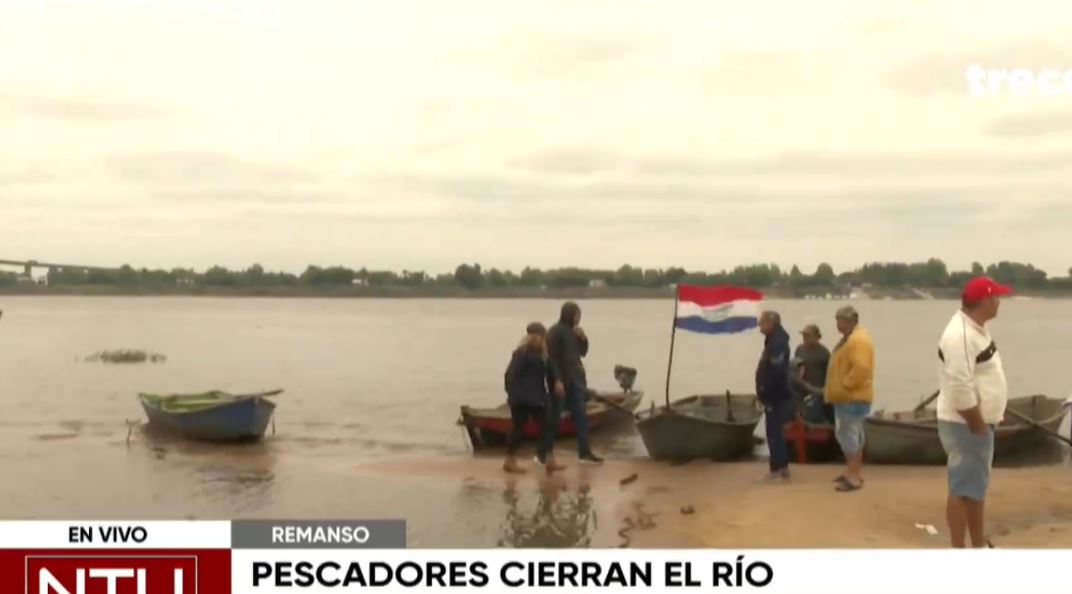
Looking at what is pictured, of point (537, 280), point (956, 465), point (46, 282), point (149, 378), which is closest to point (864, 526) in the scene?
point (956, 465)

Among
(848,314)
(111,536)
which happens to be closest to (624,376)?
(848,314)

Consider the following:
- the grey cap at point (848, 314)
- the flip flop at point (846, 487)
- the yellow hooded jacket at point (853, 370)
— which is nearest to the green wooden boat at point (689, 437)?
the flip flop at point (846, 487)

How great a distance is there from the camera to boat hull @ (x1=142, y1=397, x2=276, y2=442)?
→ 823cm

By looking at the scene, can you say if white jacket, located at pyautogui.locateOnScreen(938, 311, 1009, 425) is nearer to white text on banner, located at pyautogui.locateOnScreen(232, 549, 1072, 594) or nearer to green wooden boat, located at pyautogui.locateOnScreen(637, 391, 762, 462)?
white text on banner, located at pyautogui.locateOnScreen(232, 549, 1072, 594)

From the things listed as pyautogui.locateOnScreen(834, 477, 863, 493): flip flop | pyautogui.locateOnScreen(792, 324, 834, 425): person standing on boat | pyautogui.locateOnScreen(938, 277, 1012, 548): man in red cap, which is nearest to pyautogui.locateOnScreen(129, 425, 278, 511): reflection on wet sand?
pyautogui.locateOnScreen(834, 477, 863, 493): flip flop

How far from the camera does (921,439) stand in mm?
6172

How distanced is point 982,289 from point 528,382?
9.29ft

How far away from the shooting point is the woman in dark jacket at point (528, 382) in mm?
5246

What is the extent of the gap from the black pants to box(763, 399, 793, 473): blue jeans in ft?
4.15

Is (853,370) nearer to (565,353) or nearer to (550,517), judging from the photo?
(550,517)

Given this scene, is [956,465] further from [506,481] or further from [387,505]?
[506,481]

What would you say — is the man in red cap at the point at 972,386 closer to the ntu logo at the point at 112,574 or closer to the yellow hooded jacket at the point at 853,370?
the yellow hooded jacket at the point at 853,370

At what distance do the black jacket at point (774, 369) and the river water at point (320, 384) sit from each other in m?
0.14

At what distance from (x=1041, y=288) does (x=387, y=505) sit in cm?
261
